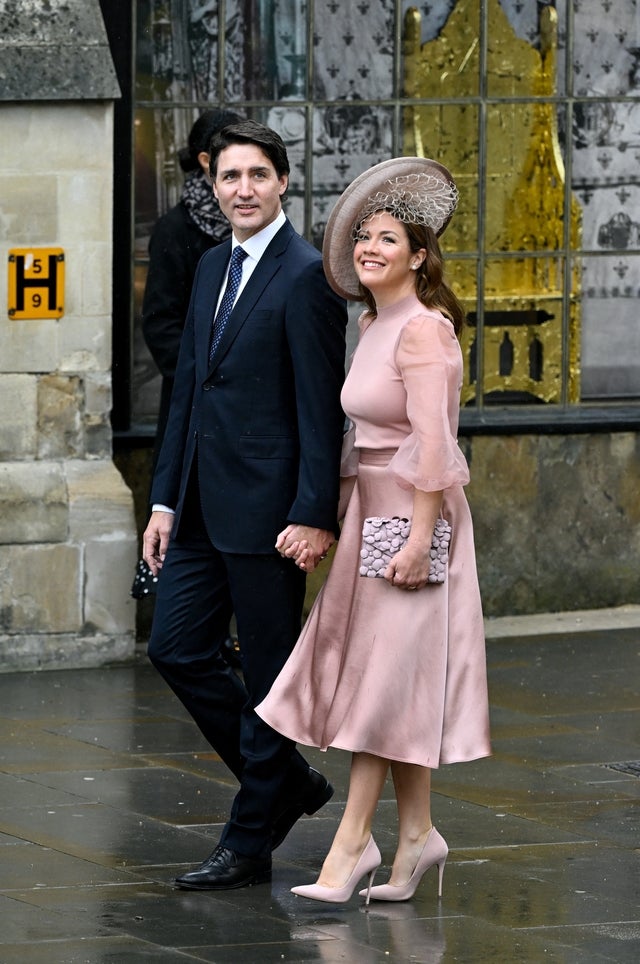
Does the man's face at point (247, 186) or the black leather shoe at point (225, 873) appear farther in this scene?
the man's face at point (247, 186)

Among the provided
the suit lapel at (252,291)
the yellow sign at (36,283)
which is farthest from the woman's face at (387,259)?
the yellow sign at (36,283)

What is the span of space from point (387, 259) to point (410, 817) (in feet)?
4.82

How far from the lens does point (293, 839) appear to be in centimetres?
623

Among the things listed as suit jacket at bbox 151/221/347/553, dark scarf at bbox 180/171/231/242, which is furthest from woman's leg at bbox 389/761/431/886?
Result: dark scarf at bbox 180/171/231/242

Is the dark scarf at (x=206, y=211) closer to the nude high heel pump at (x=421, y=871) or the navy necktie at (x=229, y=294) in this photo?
the navy necktie at (x=229, y=294)

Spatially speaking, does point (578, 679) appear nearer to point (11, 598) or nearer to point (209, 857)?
point (11, 598)

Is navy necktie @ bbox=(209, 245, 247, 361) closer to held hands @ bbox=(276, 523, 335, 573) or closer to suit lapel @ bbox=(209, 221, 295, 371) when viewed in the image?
suit lapel @ bbox=(209, 221, 295, 371)

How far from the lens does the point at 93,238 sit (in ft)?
28.9

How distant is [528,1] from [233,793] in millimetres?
4836

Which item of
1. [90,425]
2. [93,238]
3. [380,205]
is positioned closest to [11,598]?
[90,425]

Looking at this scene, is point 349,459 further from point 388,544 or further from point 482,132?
point 482,132

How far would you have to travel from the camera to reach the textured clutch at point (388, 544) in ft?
18.1

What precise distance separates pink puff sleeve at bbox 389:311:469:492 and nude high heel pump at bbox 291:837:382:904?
97 centimetres

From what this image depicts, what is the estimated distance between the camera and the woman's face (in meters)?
5.55
